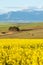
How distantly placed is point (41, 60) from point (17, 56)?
1123mm

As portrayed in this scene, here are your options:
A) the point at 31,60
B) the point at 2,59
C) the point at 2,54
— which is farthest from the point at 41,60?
the point at 2,54

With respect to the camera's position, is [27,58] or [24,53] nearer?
[27,58]

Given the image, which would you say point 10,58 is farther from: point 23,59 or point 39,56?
point 39,56

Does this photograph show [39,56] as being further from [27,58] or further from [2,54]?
[2,54]

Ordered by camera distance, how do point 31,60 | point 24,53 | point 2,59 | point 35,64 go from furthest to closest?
point 24,53, point 2,59, point 31,60, point 35,64

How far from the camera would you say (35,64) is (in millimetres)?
8547

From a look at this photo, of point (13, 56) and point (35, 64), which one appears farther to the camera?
point (13, 56)

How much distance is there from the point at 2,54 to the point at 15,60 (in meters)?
1.51

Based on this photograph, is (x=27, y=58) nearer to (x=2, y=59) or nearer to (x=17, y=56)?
(x=17, y=56)

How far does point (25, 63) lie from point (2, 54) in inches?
79.1

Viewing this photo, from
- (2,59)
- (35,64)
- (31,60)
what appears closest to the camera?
(35,64)

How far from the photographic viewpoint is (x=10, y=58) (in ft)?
31.5

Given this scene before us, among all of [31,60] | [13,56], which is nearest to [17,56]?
[13,56]

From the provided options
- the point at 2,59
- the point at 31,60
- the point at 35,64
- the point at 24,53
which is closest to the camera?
the point at 35,64
